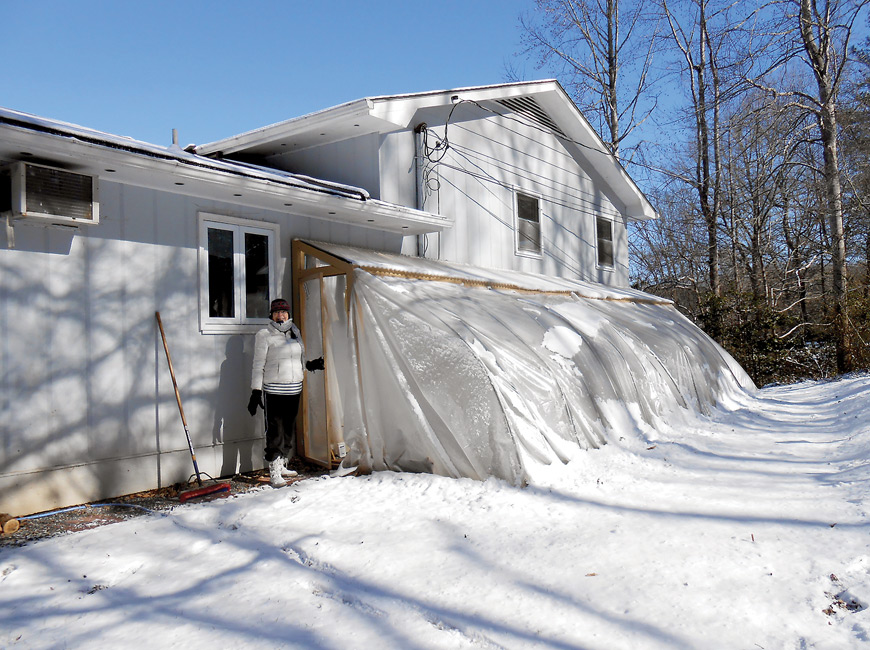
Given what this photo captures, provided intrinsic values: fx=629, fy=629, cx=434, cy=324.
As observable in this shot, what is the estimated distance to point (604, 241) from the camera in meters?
14.9

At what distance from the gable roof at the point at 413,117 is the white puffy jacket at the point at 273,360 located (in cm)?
337

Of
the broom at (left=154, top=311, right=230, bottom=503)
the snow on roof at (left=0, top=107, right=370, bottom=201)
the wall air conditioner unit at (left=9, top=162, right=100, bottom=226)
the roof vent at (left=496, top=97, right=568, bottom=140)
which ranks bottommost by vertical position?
the broom at (left=154, top=311, right=230, bottom=503)

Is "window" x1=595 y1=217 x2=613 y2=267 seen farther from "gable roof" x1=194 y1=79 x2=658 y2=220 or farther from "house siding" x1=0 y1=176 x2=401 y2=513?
"house siding" x1=0 y1=176 x2=401 y2=513

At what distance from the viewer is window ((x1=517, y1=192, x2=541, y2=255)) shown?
11875 millimetres

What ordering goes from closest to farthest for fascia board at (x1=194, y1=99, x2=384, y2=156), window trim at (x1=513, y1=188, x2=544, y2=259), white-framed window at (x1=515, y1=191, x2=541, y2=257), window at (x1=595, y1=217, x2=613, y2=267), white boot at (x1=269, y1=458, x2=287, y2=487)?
white boot at (x1=269, y1=458, x2=287, y2=487) → fascia board at (x1=194, y1=99, x2=384, y2=156) → window trim at (x1=513, y1=188, x2=544, y2=259) → white-framed window at (x1=515, y1=191, x2=541, y2=257) → window at (x1=595, y1=217, x2=613, y2=267)

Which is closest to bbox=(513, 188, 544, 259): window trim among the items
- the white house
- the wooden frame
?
the white house

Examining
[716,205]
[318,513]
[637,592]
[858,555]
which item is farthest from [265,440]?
[716,205]

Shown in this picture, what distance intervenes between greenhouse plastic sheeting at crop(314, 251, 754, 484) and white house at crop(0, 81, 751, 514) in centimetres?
3

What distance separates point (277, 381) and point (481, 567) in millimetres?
3196

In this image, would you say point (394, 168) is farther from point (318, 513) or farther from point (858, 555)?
point (858, 555)

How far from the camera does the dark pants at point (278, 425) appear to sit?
6180 millimetres

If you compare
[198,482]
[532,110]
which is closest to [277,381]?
[198,482]

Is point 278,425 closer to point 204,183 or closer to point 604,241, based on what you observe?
point 204,183

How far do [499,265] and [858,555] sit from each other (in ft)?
26.4
